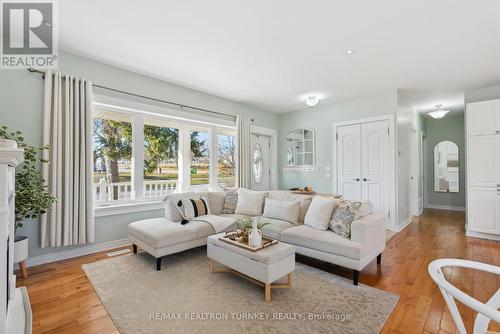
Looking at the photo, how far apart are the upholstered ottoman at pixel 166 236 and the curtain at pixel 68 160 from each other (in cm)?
71

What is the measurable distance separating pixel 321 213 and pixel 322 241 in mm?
425

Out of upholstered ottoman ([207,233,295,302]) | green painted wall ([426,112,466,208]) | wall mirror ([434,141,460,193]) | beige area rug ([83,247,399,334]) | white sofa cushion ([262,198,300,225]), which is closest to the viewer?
beige area rug ([83,247,399,334])

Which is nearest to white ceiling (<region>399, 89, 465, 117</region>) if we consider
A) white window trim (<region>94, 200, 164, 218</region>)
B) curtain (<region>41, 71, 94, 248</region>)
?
white window trim (<region>94, 200, 164, 218</region>)

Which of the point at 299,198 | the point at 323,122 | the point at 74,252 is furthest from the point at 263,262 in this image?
the point at 323,122

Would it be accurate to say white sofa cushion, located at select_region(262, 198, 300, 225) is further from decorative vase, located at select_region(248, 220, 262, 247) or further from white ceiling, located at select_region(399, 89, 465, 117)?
white ceiling, located at select_region(399, 89, 465, 117)

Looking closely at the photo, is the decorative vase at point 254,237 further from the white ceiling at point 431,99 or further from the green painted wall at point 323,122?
the white ceiling at point 431,99

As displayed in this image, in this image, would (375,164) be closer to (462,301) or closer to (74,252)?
(462,301)

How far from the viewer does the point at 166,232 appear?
9.53 ft

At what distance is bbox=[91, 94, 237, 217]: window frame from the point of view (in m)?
3.59

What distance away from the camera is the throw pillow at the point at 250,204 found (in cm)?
388

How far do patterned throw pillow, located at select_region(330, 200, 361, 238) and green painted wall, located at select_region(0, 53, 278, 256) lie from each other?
113 inches

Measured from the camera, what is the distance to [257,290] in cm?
236

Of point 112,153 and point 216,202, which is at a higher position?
point 112,153

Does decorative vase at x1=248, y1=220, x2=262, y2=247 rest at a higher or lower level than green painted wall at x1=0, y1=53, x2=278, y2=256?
lower
